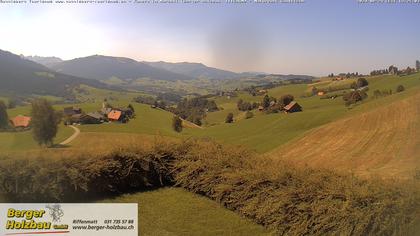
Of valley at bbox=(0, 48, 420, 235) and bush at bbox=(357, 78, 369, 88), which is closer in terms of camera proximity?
valley at bbox=(0, 48, 420, 235)

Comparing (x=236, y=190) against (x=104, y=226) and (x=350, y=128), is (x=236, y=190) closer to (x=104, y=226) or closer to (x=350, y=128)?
(x=104, y=226)

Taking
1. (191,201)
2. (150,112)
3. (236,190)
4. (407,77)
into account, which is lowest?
(191,201)

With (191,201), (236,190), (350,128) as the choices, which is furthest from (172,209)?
(350,128)

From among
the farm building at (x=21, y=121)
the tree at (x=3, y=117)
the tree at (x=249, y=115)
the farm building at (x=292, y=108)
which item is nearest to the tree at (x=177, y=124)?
the tree at (x=249, y=115)

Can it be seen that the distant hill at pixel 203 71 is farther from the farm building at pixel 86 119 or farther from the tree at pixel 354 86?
the tree at pixel 354 86

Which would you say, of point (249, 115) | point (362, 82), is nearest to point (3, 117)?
point (249, 115)

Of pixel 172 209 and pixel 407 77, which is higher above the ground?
pixel 407 77

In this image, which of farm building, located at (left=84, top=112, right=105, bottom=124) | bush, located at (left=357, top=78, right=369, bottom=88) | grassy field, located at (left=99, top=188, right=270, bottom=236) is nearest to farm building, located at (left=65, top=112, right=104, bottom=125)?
farm building, located at (left=84, top=112, right=105, bottom=124)

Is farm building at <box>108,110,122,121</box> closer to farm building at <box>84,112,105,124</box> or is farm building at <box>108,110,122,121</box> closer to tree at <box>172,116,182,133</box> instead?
farm building at <box>84,112,105,124</box>
